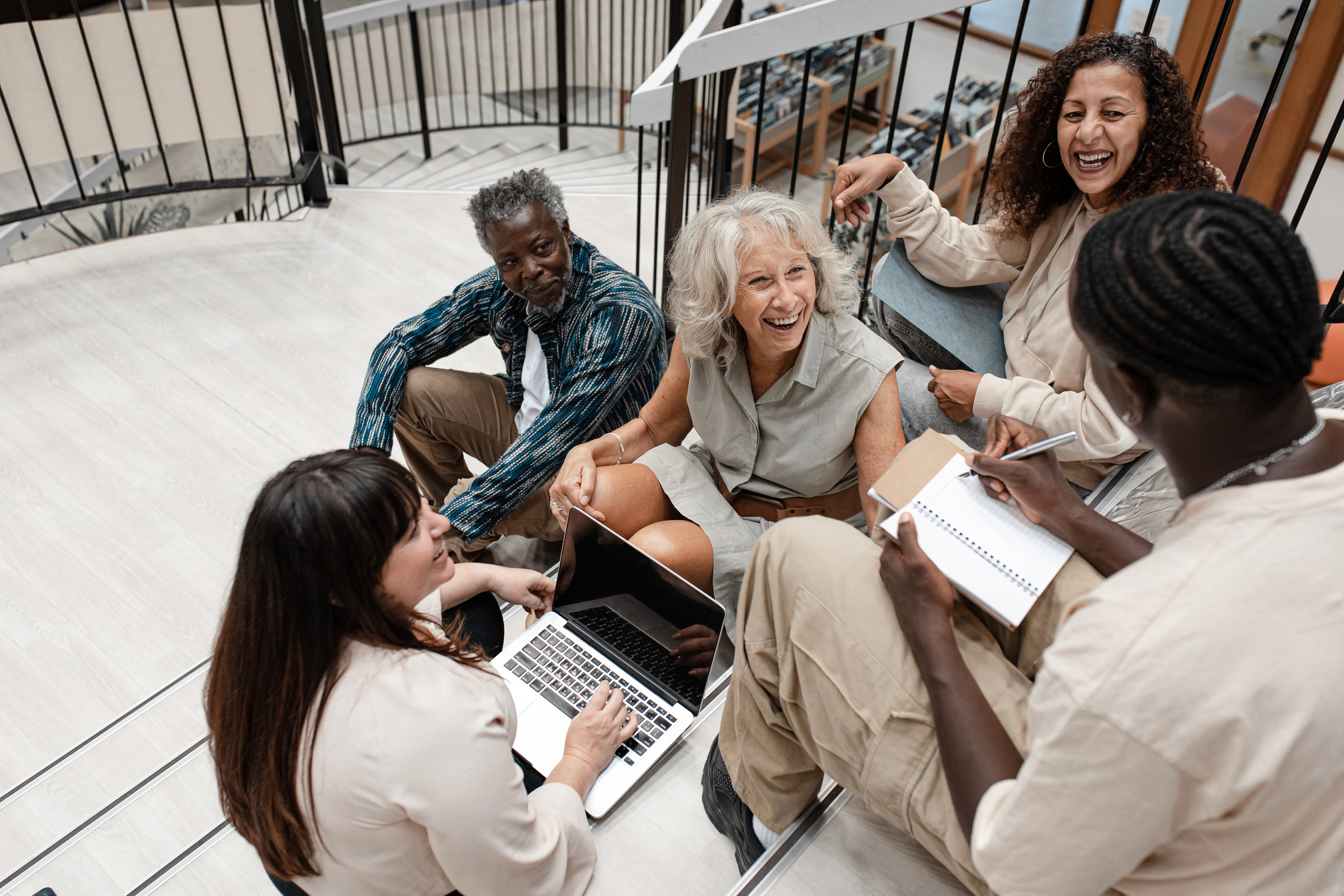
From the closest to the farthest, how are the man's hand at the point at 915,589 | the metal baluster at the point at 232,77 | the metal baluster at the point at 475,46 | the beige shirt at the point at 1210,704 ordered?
1. the beige shirt at the point at 1210,704
2. the man's hand at the point at 915,589
3. the metal baluster at the point at 232,77
4. the metal baluster at the point at 475,46

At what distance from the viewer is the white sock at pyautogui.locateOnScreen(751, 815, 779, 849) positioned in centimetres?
146

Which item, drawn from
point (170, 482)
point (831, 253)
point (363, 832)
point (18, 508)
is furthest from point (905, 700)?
point (18, 508)

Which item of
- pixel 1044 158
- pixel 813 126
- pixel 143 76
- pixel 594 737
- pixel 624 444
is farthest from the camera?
pixel 813 126

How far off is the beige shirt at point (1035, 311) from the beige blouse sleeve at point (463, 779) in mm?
1136

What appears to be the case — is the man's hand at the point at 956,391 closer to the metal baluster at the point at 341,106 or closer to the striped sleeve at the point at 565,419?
the striped sleeve at the point at 565,419

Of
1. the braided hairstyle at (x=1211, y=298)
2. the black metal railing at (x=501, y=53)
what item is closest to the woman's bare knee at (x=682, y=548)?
the braided hairstyle at (x=1211, y=298)

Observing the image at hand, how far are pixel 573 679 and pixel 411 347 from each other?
3.39 feet

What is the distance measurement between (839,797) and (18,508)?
2335 millimetres

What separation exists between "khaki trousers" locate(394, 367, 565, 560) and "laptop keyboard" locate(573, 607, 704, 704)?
518 millimetres

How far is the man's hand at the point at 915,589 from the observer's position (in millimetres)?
1145

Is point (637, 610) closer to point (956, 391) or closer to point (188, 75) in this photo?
point (956, 391)

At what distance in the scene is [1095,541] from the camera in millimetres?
1274

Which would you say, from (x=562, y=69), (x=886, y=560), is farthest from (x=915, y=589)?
(x=562, y=69)

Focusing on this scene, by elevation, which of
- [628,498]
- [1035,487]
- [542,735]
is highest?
[1035,487]
